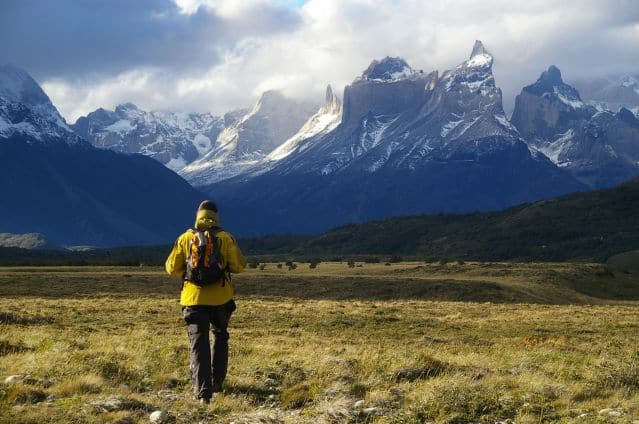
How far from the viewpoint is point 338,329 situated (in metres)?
33.7

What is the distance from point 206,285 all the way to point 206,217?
4.10 ft

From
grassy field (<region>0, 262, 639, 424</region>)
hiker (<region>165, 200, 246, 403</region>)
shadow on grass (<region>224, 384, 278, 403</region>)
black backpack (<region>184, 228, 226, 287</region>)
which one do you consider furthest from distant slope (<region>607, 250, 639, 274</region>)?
black backpack (<region>184, 228, 226, 287</region>)

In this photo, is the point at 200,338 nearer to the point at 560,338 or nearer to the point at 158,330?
the point at 158,330

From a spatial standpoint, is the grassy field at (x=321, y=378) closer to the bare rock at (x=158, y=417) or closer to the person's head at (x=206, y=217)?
the bare rock at (x=158, y=417)

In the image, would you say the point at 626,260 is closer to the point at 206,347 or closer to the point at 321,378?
the point at 321,378

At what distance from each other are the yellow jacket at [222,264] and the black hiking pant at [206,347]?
0.49 feet

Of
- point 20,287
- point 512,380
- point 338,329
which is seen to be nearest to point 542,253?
point 20,287

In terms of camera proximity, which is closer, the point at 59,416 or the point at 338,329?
the point at 59,416

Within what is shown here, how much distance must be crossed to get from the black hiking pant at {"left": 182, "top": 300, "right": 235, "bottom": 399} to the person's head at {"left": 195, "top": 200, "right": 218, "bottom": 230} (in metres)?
1.43

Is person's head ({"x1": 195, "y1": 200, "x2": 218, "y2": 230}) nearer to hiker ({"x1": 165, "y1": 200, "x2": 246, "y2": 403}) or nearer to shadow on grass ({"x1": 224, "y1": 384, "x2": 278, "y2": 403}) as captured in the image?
hiker ({"x1": 165, "y1": 200, "x2": 246, "y2": 403})

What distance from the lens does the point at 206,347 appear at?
49.0ft

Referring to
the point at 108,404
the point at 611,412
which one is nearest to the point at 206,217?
the point at 108,404

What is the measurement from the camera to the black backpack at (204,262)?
48.3 ft

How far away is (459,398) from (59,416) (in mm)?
6335
